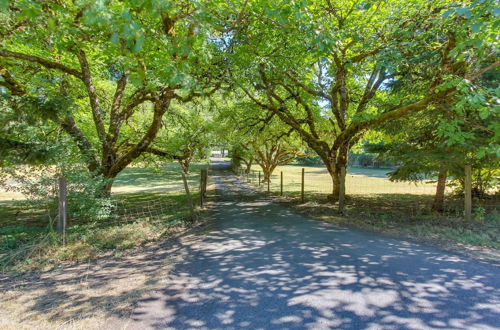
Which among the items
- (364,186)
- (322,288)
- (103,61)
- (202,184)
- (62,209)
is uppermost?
(103,61)

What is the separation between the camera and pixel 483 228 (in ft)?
21.0

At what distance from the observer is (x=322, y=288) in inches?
139

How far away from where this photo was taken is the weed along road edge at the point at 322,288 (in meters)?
2.88

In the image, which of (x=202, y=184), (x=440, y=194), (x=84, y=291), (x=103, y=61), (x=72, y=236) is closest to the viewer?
(x=84, y=291)

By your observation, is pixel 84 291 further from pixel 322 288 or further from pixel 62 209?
pixel 322 288

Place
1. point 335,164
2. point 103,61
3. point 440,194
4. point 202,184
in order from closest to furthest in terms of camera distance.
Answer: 1. point 103,61
2. point 440,194
3. point 202,184
4. point 335,164

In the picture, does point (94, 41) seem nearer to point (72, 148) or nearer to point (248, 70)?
point (72, 148)

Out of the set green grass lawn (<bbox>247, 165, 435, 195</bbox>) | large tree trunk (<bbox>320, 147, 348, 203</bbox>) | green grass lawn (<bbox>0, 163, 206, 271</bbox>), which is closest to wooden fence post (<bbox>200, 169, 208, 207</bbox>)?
green grass lawn (<bbox>0, 163, 206, 271</bbox>)

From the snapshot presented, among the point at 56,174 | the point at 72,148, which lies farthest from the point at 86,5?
the point at 72,148

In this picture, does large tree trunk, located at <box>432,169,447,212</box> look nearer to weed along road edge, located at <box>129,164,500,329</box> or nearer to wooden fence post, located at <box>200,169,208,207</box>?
weed along road edge, located at <box>129,164,500,329</box>

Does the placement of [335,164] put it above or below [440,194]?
above

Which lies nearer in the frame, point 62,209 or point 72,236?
point 62,209

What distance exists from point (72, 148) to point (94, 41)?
2880 mm

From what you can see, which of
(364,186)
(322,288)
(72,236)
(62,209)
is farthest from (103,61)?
(364,186)
